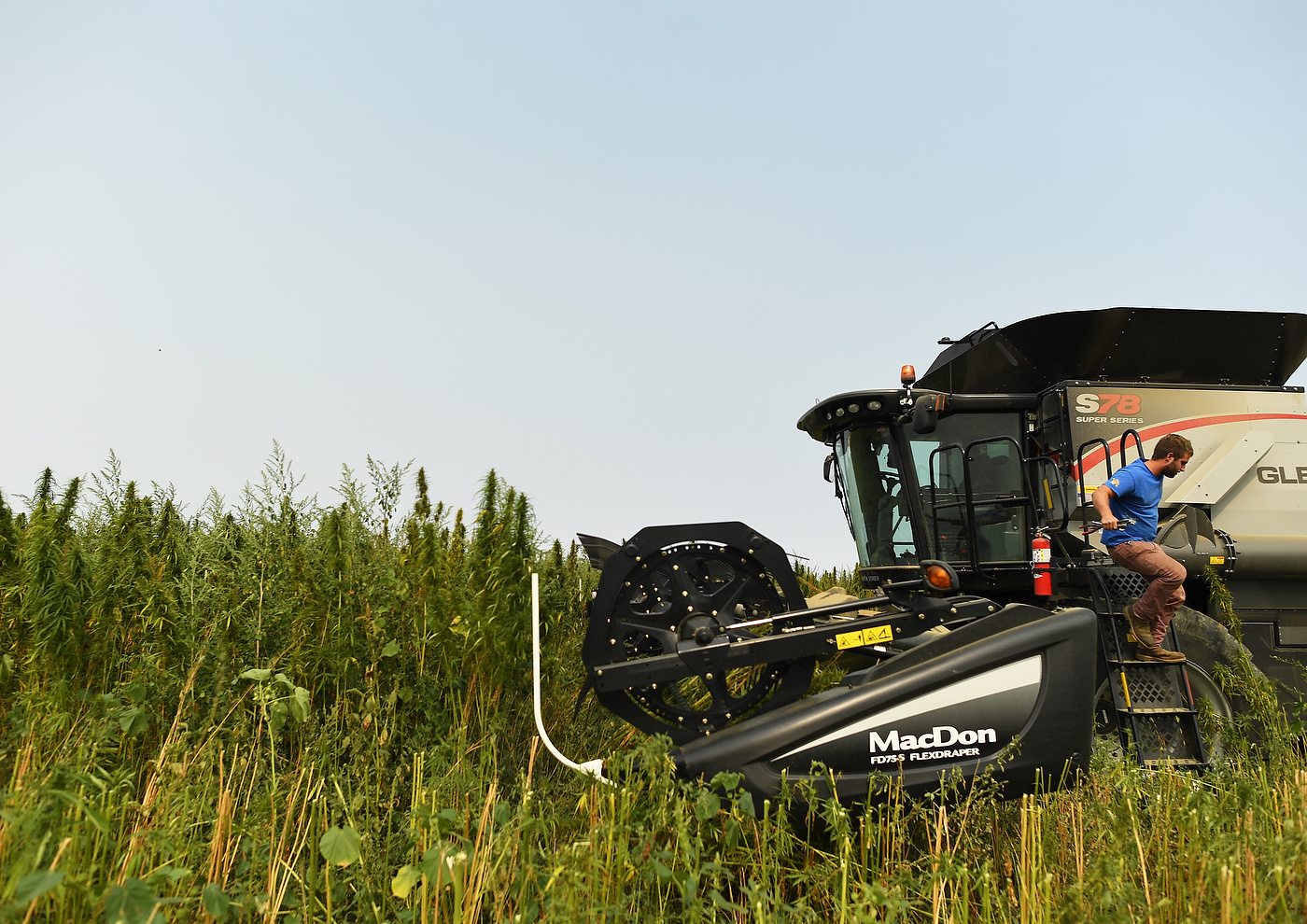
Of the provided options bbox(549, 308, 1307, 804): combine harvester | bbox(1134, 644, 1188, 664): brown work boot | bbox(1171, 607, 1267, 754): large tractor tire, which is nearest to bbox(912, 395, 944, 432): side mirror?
bbox(549, 308, 1307, 804): combine harvester

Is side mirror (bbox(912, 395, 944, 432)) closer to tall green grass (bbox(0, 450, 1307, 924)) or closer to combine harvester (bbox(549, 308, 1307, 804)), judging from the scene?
combine harvester (bbox(549, 308, 1307, 804))

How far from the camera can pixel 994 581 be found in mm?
5938

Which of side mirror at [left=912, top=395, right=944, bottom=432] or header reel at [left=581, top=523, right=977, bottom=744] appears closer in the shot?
header reel at [left=581, top=523, right=977, bottom=744]

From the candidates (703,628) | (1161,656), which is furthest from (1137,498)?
(703,628)

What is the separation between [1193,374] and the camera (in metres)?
6.40

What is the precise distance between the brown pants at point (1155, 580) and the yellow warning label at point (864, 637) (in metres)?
2.03

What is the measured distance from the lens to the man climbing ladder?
16.2ft

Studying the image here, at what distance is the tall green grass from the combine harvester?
278mm

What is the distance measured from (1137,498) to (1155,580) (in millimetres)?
517

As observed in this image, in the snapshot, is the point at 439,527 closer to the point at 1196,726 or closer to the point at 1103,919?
the point at 1103,919

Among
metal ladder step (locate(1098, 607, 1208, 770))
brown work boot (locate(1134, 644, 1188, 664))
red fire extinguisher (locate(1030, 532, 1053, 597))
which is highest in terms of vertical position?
red fire extinguisher (locate(1030, 532, 1053, 597))

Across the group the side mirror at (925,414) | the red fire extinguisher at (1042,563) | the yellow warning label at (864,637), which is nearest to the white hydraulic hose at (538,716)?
the yellow warning label at (864,637)

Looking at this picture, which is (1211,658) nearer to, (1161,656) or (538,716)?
(1161,656)

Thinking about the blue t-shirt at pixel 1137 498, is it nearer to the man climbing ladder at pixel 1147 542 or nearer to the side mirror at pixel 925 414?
the man climbing ladder at pixel 1147 542
